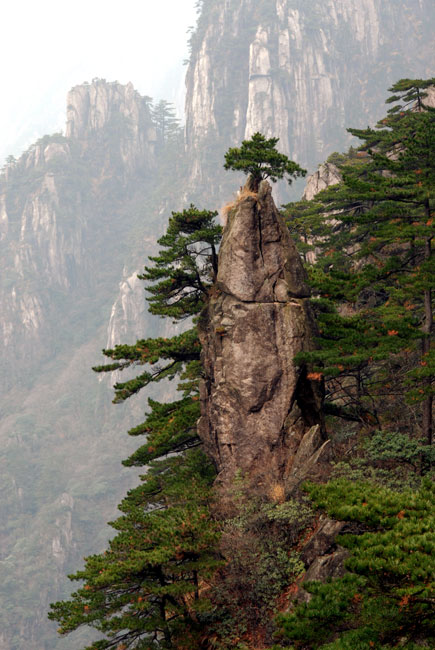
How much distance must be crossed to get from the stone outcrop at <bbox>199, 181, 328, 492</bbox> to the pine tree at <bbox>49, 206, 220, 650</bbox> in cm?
119

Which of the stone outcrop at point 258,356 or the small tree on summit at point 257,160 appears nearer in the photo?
the stone outcrop at point 258,356

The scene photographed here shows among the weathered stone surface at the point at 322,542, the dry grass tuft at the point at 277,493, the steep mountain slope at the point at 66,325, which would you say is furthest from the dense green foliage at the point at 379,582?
the steep mountain slope at the point at 66,325

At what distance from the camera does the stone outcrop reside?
1684cm

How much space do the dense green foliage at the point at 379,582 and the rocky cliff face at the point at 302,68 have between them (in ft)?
347

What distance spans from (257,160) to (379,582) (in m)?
14.5

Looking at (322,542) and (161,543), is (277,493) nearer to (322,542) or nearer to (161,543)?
(322,542)

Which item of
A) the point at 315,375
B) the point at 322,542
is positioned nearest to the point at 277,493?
the point at 322,542

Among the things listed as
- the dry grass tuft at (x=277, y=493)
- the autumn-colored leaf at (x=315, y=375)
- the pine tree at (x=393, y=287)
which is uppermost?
the pine tree at (x=393, y=287)

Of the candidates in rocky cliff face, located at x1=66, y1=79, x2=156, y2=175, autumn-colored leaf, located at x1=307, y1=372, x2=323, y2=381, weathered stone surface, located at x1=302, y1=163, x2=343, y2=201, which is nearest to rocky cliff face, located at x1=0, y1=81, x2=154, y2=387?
rocky cliff face, located at x1=66, y1=79, x2=156, y2=175

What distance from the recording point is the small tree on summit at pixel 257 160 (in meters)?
18.5

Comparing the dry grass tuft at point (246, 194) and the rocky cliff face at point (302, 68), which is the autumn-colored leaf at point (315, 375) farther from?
the rocky cliff face at point (302, 68)

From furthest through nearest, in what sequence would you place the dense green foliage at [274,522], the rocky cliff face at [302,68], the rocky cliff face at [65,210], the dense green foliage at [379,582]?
1. the rocky cliff face at [65,210]
2. the rocky cliff face at [302,68]
3. the dense green foliage at [274,522]
4. the dense green foliage at [379,582]

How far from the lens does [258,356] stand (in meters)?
17.3

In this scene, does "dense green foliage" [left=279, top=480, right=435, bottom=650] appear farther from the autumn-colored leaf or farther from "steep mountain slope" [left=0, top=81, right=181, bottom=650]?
"steep mountain slope" [left=0, top=81, right=181, bottom=650]
